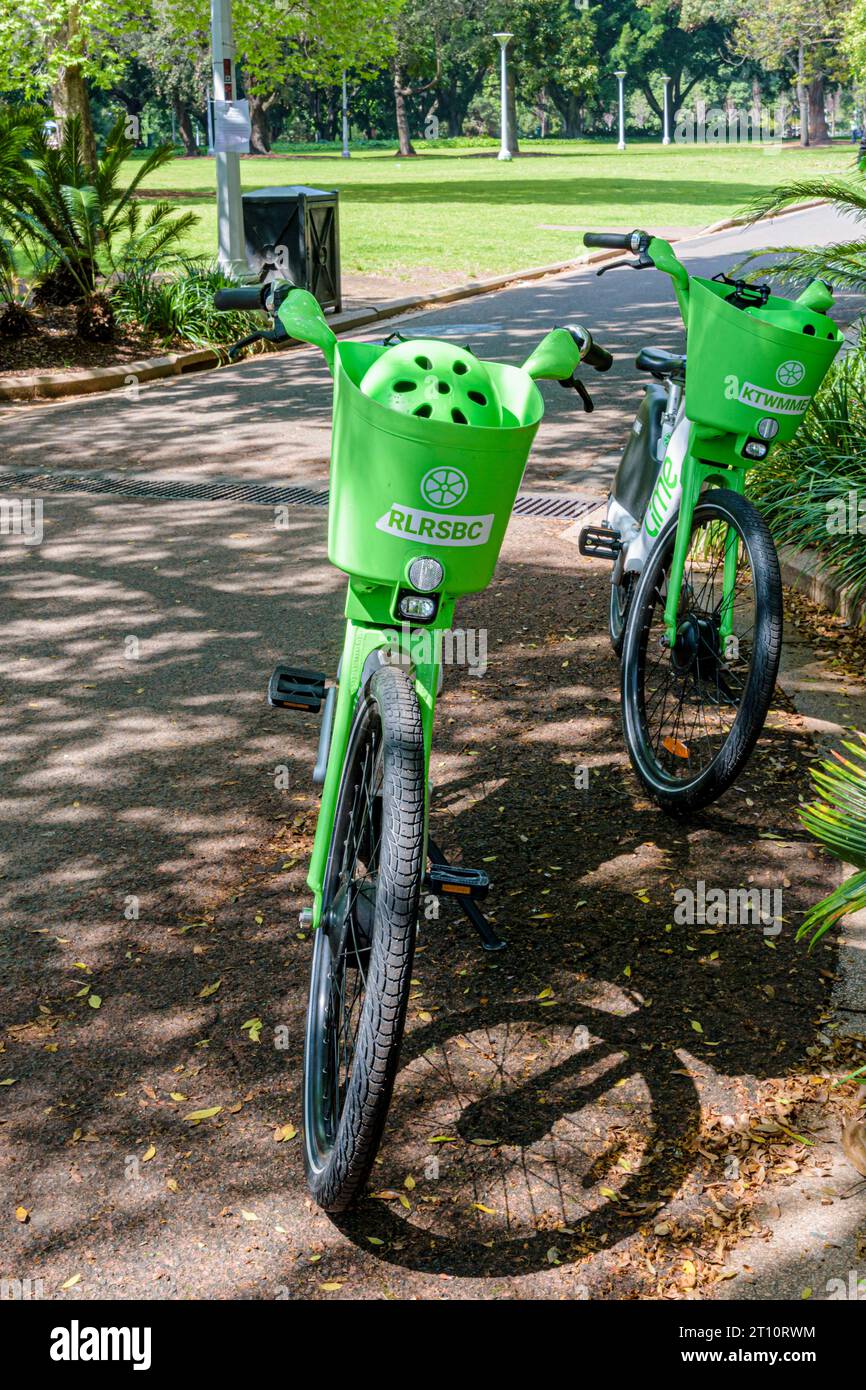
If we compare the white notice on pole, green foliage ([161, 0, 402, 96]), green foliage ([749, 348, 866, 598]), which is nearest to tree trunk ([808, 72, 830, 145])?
green foliage ([161, 0, 402, 96])

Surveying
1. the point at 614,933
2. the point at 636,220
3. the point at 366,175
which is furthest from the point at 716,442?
the point at 366,175

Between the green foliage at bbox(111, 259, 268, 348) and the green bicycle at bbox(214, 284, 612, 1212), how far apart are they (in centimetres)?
986

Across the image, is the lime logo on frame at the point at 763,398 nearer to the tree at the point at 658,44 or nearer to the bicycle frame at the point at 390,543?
the bicycle frame at the point at 390,543

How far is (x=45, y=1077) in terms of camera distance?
3.13 metres

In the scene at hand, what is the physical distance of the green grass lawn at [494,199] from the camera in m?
19.4

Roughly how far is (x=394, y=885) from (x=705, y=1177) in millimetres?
950

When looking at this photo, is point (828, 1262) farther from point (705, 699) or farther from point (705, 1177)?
point (705, 699)

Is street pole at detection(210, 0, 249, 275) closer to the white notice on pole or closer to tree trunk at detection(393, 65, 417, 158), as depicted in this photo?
the white notice on pole

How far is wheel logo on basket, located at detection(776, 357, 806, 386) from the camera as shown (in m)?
3.94

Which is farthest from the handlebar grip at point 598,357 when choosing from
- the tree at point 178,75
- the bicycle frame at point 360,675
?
the tree at point 178,75

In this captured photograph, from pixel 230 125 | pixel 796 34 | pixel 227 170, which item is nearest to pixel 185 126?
pixel 796 34

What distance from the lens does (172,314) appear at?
12.6m

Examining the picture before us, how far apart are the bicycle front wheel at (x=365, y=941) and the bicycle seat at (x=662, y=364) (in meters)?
2.28

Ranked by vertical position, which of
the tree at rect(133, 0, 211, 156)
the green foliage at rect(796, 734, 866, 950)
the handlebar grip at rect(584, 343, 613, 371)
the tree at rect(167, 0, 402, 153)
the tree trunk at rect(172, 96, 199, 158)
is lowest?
the green foliage at rect(796, 734, 866, 950)
